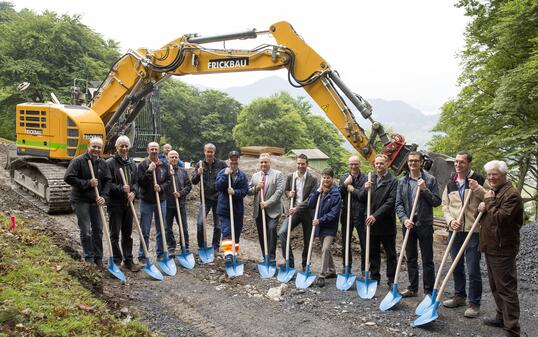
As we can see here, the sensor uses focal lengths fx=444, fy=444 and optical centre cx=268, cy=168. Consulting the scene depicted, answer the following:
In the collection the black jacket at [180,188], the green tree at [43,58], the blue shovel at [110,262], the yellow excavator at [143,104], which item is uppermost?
the green tree at [43,58]

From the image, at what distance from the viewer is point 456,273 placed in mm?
5848

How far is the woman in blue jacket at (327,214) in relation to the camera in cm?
674

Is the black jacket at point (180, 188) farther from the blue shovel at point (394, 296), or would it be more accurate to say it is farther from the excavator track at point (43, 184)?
the blue shovel at point (394, 296)

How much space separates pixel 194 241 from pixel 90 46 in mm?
25983

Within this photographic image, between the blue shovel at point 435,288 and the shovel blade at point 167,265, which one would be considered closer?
the blue shovel at point 435,288

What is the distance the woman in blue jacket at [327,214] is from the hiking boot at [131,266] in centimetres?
285

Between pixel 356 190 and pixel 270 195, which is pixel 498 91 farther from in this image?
pixel 270 195

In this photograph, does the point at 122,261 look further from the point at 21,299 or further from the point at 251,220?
the point at 251,220

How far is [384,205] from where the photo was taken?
634 cm

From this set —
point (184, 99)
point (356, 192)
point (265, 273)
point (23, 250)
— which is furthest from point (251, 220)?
point (184, 99)

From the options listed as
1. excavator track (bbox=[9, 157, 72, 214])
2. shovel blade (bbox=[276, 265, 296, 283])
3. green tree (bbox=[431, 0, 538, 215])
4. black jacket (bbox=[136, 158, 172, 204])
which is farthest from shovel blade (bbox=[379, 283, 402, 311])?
green tree (bbox=[431, 0, 538, 215])

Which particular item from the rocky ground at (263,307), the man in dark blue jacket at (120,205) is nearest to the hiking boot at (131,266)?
the man in dark blue jacket at (120,205)

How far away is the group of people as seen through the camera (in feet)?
16.0

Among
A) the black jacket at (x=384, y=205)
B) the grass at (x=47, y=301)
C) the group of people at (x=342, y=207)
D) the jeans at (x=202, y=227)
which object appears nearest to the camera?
the grass at (x=47, y=301)
